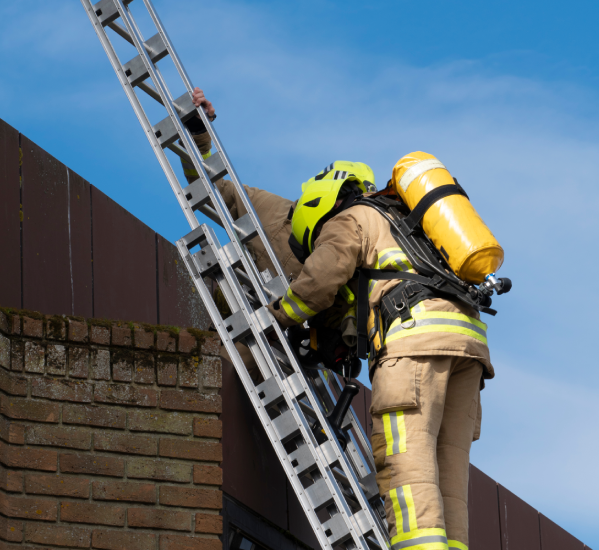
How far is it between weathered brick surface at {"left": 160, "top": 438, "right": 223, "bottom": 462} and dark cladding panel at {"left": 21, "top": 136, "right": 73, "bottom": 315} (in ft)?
4.16

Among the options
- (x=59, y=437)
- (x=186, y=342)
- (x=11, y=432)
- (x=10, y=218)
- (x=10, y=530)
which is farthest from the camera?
(x=10, y=218)

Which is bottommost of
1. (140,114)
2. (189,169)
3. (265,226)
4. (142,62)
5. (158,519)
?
(158,519)

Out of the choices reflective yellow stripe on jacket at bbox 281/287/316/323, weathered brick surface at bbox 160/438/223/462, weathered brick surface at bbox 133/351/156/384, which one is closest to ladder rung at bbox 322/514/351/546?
weathered brick surface at bbox 160/438/223/462

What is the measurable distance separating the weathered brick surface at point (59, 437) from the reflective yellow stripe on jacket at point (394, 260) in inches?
63.5

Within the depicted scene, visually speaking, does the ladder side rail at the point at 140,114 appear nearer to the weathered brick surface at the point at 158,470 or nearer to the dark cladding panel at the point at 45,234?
the dark cladding panel at the point at 45,234

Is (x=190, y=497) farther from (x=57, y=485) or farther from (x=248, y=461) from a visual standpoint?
(x=248, y=461)

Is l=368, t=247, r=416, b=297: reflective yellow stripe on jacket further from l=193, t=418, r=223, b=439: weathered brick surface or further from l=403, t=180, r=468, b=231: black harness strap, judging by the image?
l=193, t=418, r=223, b=439: weathered brick surface

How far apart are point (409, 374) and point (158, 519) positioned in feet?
4.59

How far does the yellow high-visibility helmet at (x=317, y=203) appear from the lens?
5.17m

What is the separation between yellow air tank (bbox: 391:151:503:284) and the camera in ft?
15.4

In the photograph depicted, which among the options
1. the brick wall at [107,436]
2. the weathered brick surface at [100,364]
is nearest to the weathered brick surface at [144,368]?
the brick wall at [107,436]

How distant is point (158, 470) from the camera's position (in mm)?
4547

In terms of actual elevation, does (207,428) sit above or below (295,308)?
below

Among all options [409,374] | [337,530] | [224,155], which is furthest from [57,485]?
[224,155]
